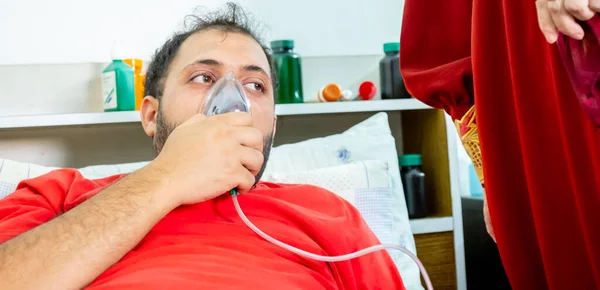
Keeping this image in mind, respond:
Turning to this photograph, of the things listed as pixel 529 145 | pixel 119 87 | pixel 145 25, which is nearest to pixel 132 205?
pixel 529 145

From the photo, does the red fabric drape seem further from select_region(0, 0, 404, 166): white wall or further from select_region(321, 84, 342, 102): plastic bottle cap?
select_region(0, 0, 404, 166): white wall

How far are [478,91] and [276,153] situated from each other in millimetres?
1036

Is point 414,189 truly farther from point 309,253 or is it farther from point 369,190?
point 309,253

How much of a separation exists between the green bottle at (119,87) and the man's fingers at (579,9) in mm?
1438

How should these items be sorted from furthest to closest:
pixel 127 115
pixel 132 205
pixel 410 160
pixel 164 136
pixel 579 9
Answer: pixel 410 160, pixel 127 115, pixel 164 136, pixel 132 205, pixel 579 9

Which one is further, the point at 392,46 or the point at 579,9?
the point at 392,46

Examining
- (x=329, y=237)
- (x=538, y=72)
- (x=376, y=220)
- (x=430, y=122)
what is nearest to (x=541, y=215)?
(x=538, y=72)

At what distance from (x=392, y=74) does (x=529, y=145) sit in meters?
1.24

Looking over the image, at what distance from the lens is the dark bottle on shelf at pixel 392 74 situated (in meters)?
1.93

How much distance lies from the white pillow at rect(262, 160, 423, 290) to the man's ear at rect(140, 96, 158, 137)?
408 millimetres

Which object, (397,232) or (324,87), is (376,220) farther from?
(324,87)

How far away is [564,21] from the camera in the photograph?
52cm

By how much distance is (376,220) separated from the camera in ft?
5.14

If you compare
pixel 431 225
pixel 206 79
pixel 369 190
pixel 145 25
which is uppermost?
pixel 145 25
